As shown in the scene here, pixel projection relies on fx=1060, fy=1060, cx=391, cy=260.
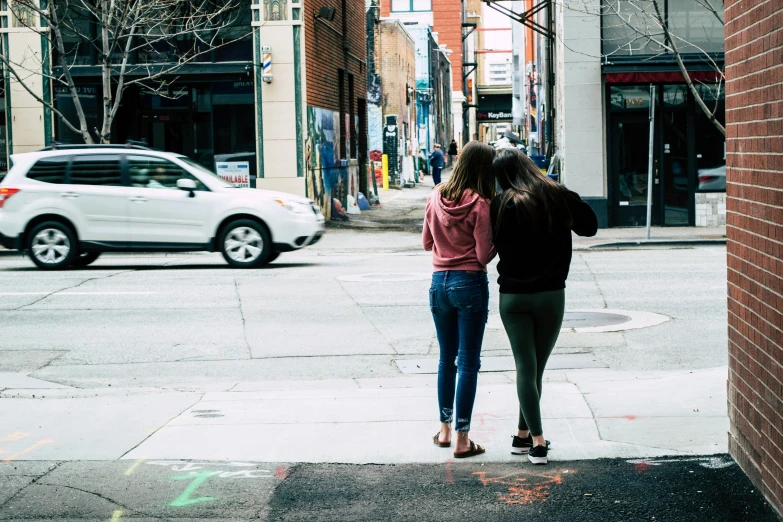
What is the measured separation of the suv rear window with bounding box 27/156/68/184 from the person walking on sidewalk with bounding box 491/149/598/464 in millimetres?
12033

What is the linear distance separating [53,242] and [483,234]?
38.8ft

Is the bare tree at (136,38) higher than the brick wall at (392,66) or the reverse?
the reverse

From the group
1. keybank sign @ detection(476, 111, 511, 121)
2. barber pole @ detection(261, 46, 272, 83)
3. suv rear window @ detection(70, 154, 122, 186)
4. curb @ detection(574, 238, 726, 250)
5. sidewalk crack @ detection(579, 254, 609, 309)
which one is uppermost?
keybank sign @ detection(476, 111, 511, 121)

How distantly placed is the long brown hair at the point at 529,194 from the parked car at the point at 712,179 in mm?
17676

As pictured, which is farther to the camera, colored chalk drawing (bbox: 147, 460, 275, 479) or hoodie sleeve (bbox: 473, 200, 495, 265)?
hoodie sleeve (bbox: 473, 200, 495, 265)

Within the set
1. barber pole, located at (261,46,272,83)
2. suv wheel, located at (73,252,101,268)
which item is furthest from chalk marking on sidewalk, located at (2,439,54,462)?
barber pole, located at (261,46,272,83)

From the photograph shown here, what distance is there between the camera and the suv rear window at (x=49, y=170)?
16188 millimetres

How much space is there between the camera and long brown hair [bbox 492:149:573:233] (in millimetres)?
5379

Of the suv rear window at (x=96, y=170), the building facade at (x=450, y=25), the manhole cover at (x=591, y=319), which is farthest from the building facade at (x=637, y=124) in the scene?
the building facade at (x=450, y=25)

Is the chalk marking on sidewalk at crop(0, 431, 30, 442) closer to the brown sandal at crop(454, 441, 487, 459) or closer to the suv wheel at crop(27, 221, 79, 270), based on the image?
the brown sandal at crop(454, 441, 487, 459)

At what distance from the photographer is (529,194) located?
17.7 feet

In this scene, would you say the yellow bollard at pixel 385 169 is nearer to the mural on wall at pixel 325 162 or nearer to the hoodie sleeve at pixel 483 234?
the mural on wall at pixel 325 162

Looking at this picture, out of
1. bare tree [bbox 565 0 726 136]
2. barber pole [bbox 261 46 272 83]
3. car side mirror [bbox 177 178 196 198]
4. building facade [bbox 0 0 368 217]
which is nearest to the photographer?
car side mirror [bbox 177 178 196 198]

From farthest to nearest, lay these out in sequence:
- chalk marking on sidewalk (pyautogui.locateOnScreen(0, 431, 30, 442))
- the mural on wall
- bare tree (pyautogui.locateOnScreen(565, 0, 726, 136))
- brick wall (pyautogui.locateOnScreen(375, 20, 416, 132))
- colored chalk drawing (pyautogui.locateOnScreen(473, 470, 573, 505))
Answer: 1. brick wall (pyautogui.locateOnScreen(375, 20, 416, 132))
2. the mural on wall
3. bare tree (pyautogui.locateOnScreen(565, 0, 726, 136))
4. chalk marking on sidewalk (pyautogui.locateOnScreen(0, 431, 30, 442))
5. colored chalk drawing (pyautogui.locateOnScreen(473, 470, 573, 505))
